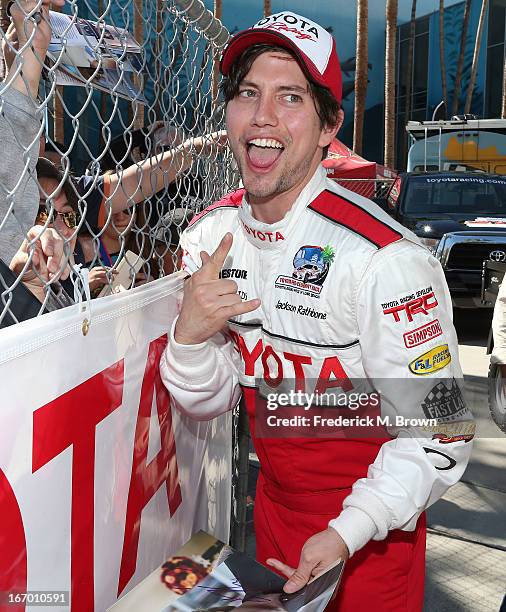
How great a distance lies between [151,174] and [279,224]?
0.55m

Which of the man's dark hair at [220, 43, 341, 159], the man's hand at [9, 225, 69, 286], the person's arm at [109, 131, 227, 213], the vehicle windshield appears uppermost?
the man's dark hair at [220, 43, 341, 159]

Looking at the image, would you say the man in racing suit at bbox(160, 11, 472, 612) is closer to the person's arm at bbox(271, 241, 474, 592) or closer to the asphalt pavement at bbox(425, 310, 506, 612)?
the person's arm at bbox(271, 241, 474, 592)

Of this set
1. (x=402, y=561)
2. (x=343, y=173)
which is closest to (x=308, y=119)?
(x=402, y=561)

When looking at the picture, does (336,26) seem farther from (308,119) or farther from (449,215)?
(308,119)

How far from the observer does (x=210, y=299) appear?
1.78 m

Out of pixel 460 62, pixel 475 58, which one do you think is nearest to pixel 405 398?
pixel 475 58

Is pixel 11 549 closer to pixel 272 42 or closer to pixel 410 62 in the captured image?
pixel 272 42

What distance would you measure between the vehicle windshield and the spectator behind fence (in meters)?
9.09

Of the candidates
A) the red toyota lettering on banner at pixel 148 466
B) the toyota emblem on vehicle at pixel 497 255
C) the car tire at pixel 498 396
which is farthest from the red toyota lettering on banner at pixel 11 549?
the toyota emblem on vehicle at pixel 497 255

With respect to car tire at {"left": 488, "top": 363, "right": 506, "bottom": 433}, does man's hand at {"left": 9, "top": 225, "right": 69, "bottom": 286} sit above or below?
above

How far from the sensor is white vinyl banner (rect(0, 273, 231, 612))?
1.20 m

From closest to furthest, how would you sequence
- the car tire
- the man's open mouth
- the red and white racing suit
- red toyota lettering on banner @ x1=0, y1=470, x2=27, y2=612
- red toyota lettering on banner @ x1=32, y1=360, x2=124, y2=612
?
red toyota lettering on banner @ x1=0, y1=470, x2=27, y2=612 < red toyota lettering on banner @ x1=32, y1=360, x2=124, y2=612 < the red and white racing suit < the man's open mouth < the car tire

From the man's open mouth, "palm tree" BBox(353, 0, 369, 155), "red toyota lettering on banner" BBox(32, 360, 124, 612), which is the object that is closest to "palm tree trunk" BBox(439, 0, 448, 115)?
"palm tree" BBox(353, 0, 369, 155)

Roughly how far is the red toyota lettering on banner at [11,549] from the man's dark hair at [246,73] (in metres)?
1.29
